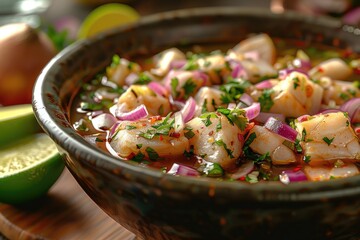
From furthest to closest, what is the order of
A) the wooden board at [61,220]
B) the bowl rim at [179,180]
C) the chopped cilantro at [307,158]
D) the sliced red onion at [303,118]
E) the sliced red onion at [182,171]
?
the wooden board at [61,220] < the sliced red onion at [303,118] < the chopped cilantro at [307,158] < the sliced red onion at [182,171] < the bowl rim at [179,180]

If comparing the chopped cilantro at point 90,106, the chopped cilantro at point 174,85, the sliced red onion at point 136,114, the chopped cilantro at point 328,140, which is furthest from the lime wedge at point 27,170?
the chopped cilantro at point 328,140

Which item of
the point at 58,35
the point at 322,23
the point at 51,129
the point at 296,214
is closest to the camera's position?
the point at 296,214

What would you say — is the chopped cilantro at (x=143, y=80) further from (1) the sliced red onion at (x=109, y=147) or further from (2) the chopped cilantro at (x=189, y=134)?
(2) the chopped cilantro at (x=189, y=134)

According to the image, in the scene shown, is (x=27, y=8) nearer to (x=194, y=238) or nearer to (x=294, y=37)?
(x=294, y=37)

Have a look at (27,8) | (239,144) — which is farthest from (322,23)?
(27,8)

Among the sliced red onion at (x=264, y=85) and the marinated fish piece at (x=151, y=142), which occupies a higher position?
the marinated fish piece at (x=151, y=142)

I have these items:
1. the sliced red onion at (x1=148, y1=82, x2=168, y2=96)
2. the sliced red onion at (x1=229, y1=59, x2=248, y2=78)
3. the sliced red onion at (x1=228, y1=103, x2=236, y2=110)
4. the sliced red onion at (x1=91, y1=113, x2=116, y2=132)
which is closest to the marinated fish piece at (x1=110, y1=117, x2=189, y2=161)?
the sliced red onion at (x1=91, y1=113, x2=116, y2=132)
